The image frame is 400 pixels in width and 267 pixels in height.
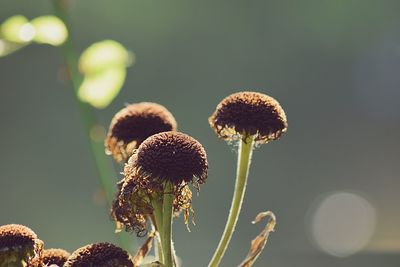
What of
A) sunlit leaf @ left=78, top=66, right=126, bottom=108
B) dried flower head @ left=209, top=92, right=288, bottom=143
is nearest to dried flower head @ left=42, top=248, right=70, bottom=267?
dried flower head @ left=209, top=92, right=288, bottom=143

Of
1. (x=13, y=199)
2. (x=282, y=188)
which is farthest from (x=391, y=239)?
(x=13, y=199)

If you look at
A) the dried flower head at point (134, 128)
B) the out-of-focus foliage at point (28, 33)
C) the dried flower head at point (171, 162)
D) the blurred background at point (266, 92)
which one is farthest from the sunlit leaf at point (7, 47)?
the blurred background at point (266, 92)

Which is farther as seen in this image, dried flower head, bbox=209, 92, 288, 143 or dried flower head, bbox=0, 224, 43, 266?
dried flower head, bbox=209, 92, 288, 143

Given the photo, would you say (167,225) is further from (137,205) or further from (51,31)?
(51,31)

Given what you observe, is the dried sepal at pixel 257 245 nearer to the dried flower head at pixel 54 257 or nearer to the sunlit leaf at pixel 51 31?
the dried flower head at pixel 54 257

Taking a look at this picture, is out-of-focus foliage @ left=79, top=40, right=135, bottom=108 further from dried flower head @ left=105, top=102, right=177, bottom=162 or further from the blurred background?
the blurred background

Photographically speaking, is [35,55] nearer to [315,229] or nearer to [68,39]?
[315,229]
